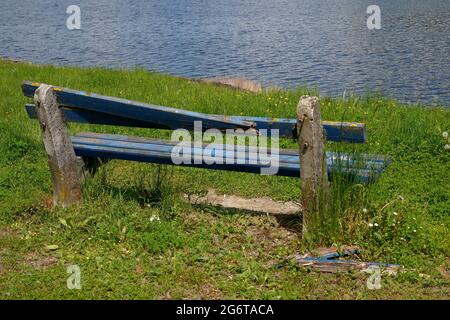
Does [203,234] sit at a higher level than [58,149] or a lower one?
lower

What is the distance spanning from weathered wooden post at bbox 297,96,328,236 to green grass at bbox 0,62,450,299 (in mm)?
137

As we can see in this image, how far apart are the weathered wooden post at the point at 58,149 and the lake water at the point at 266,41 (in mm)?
8365

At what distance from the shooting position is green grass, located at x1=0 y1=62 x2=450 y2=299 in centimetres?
453

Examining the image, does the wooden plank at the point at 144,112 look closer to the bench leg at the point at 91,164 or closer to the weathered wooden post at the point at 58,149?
the weathered wooden post at the point at 58,149

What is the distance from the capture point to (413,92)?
44.8ft

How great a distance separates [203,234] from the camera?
17.4 ft

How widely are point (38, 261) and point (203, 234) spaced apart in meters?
1.28

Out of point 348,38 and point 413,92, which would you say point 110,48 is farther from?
point 413,92

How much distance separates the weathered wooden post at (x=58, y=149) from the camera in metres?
5.40

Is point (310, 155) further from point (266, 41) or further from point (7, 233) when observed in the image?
point (266, 41)

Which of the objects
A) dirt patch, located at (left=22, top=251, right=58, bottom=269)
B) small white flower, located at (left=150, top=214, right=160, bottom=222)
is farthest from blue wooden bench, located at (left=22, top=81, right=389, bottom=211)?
dirt patch, located at (left=22, top=251, right=58, bottom=269)

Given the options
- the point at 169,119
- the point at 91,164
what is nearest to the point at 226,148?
the point at 169,119

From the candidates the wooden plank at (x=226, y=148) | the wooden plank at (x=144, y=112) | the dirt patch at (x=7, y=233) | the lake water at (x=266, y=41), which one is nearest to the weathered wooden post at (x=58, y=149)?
the wooden plank at (x=144, y=112)
